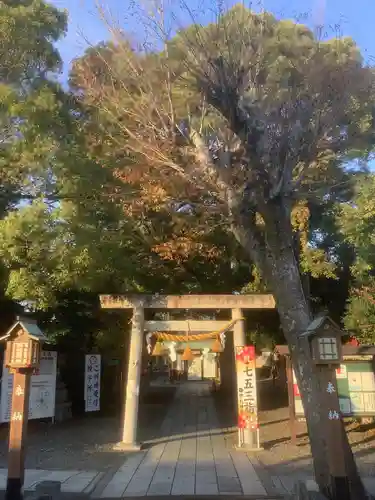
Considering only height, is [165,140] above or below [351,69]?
below

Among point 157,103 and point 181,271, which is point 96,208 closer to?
point 157,103

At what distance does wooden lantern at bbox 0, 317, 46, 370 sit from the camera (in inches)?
270

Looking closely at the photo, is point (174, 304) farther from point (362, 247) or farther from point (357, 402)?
point (357, 402)

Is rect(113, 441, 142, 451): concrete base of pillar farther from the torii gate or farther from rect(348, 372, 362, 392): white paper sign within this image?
rect(348, 372, 362, 392): white paper sign

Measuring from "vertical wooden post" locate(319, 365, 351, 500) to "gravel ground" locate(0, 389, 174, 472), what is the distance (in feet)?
16.0

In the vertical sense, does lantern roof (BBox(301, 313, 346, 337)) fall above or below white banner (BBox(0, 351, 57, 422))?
above

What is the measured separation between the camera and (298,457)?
10.1 meters

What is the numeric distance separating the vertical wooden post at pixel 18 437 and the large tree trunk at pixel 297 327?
416 centimetres

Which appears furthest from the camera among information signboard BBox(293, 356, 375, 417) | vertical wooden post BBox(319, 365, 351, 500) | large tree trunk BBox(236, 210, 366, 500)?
information signboard BBox(293, 356, 375, 417)

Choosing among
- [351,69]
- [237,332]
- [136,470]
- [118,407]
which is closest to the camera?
[136,470]

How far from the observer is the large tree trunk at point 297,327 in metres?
6.66

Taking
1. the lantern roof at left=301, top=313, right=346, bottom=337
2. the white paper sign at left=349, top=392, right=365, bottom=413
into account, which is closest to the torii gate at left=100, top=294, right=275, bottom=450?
the white paper sign at left=349, top=392, right=365, bottom=413

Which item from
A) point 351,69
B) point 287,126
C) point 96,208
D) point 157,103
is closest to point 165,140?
point 157,103

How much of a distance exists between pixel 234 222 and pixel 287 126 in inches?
82.8
